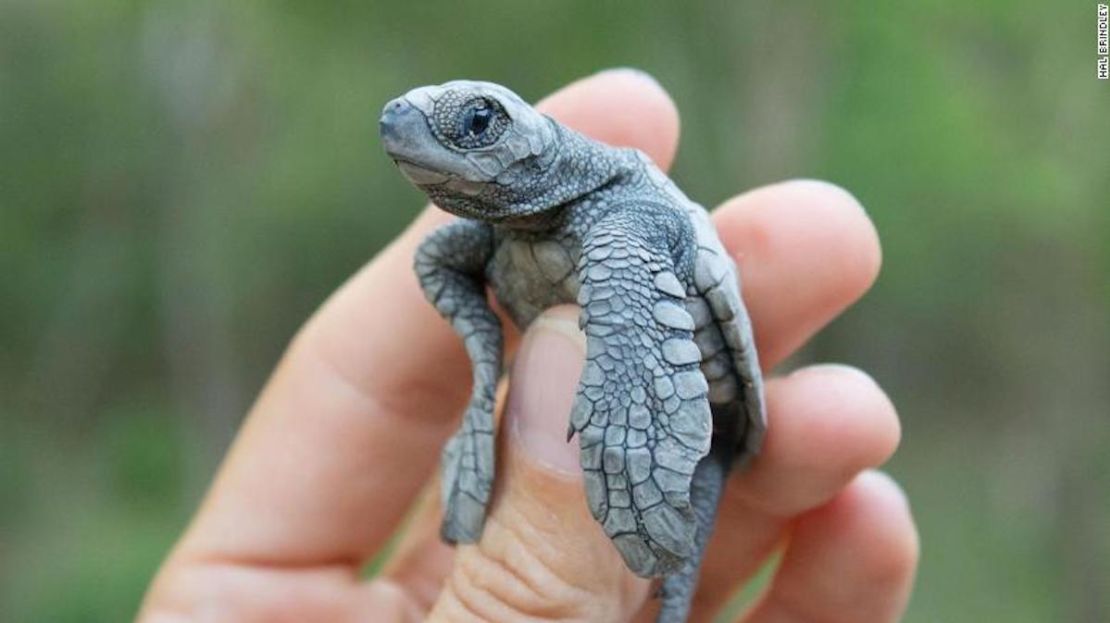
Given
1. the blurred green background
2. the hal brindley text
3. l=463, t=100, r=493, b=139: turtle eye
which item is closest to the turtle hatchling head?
l=463, t=100, r=493, b=139: turtle eye

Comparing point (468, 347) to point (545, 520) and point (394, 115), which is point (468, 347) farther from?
point (394, 115)

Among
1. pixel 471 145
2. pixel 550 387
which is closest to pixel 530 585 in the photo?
pixel 550 387

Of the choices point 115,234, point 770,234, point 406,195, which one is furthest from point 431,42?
point 770,234

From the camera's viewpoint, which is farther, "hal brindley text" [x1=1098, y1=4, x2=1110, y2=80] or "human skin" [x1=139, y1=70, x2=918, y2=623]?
"hal brindley text" [x1=1098, y1=4, x2=1110, y2=80]

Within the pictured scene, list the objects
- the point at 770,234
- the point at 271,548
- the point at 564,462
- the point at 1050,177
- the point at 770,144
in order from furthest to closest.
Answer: the point at 770,144 < the point at 1050,177 < the point at 271,548 < the point at 770,234 < the point at 564,462

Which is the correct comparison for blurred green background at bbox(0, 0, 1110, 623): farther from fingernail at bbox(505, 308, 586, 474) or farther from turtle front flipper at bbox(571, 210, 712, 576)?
turtle front flipper at bbox(571, 210, 712, 576)

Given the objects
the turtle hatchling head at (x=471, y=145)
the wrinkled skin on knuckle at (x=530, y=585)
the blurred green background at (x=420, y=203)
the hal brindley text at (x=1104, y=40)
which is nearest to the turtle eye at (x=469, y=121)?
the turtle hatchling head at (x=471, y=145)

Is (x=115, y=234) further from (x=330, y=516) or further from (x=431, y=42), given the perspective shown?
(x=330, y=516)
